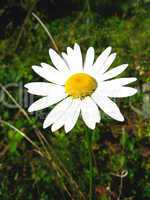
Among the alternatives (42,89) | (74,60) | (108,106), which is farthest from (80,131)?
(108,106)

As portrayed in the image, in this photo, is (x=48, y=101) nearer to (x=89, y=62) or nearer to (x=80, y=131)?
(x=89, y=62)

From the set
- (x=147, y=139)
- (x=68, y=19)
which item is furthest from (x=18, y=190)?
(x=68, y=19)

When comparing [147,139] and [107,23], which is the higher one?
[107,23]

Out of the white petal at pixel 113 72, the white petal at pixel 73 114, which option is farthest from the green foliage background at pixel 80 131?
the white petal at pixel 113 72

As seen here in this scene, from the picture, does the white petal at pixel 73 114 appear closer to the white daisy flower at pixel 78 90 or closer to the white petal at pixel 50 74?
the white daisy flower at pixel 78 90

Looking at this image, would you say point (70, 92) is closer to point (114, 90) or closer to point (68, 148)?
point (114, 90)

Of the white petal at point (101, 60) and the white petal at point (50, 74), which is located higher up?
the white petal at point (50, 74)

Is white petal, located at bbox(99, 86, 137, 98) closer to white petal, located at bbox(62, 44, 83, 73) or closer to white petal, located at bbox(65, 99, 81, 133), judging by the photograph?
white petal, located at bbox(65, 99, 81, 133)
